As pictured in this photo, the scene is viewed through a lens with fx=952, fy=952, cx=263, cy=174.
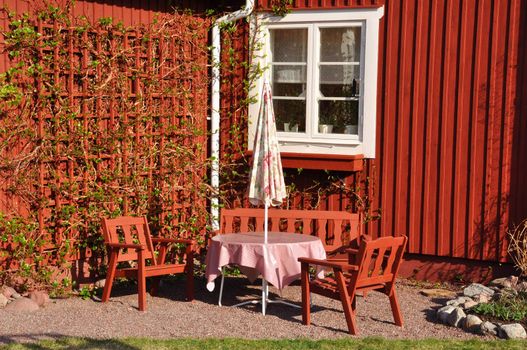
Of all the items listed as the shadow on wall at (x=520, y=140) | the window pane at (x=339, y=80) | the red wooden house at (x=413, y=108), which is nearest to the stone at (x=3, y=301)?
the red wooden house at (x=413, y=108)

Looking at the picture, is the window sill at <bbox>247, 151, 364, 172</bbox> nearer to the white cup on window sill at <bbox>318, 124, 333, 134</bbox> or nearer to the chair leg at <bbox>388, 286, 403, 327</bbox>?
the white cup on window sill at <bbox>318, 124, 333, 134</bbox>

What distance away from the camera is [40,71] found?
28.8 ft

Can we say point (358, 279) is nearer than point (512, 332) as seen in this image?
No

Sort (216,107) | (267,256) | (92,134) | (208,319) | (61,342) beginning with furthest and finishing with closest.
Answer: (216,107) < (92,134) < (267,256) < (208,319) < (61,342)

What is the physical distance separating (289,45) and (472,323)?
14.2 feet

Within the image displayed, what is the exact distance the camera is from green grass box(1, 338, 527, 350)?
7129mm

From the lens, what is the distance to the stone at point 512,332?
7664 mm

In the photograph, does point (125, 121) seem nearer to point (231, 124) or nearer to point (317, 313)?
point (231, 124)

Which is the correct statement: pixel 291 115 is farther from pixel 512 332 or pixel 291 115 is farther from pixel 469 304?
pixel 512 332

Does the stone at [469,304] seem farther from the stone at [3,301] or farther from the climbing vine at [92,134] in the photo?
the stone at [3,301]

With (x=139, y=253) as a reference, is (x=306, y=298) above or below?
below

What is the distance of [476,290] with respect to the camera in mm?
9312

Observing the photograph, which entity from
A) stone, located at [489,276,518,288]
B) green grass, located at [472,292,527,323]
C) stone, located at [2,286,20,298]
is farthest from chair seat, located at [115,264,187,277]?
stone, located at [489,276,518,288]

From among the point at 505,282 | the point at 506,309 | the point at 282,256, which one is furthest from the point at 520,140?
the point at 282,256
